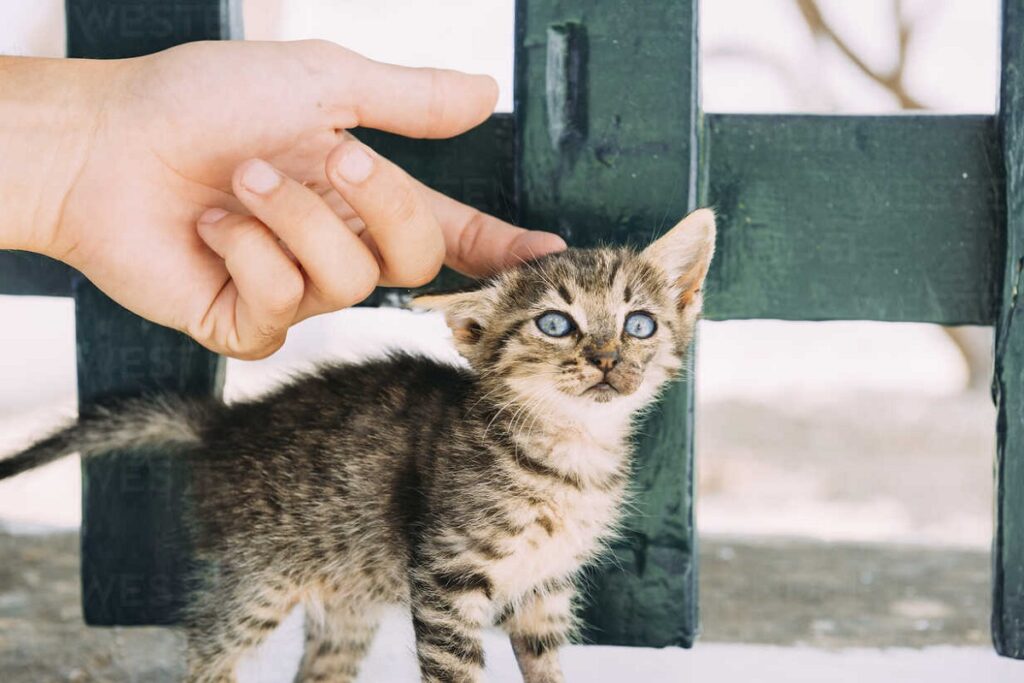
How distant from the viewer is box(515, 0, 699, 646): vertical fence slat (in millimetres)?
1908

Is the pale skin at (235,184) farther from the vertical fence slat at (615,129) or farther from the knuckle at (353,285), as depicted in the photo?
the vertical fence slat at (615,129)

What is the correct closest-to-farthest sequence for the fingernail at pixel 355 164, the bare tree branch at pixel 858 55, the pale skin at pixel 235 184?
the fingernail at pixel 355 164, the pale skin at pixel 235 184, the bare tree branch at pixel 858 55

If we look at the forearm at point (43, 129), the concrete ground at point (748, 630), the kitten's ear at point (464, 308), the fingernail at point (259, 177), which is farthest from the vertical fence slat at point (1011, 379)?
the forearm at point (43, 129)

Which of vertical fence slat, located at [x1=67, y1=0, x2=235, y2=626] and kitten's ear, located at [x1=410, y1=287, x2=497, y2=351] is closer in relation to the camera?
kitten's ear, located at [x1=410, y1=287, x2=497, y2=351]

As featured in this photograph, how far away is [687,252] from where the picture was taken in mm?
1816

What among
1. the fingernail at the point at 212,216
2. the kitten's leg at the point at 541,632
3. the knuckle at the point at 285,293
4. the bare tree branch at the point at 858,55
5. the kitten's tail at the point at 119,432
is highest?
the bare tree branch at the point at 858,55

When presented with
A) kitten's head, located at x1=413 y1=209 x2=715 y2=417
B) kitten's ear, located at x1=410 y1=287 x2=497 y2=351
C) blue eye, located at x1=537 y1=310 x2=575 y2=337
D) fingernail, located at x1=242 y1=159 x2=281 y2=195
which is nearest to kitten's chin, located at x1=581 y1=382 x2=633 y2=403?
kitten's head, located at x1=413 y1=209 x2=715 y2=417

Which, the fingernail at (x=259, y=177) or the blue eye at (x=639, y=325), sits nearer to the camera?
the fingernail at (x=259, y=177)

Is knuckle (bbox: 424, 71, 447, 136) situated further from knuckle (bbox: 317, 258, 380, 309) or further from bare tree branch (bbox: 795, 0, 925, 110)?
bare tree branch (bbox: 795, 0, 925, 110)

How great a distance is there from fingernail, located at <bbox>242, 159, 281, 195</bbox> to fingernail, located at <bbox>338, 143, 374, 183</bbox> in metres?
0.11

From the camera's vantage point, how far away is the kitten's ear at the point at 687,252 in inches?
68.6

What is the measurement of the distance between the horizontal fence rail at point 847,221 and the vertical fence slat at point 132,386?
73 centimetres

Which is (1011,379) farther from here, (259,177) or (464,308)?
(259,177)

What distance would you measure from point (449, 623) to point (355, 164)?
0.77 meters
